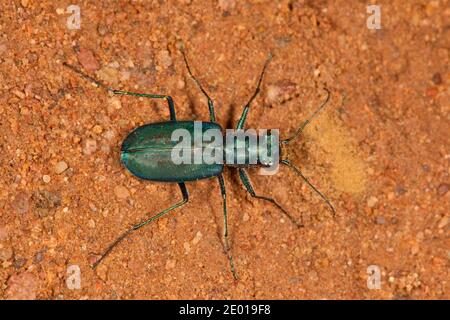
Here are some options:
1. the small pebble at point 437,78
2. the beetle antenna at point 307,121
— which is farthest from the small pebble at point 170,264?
the small pebble at point 437,78

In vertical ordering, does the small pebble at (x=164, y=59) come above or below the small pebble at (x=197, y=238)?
above

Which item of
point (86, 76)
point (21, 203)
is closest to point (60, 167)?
point (21, 203)

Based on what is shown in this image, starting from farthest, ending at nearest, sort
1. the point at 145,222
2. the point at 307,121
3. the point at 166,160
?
the point at 307,121 → the point at 145,222 → the point at 166,160

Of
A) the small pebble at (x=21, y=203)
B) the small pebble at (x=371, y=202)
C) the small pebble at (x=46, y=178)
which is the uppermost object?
the small pebble at (x=46, y=178)

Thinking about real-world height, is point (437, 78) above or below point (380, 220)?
above

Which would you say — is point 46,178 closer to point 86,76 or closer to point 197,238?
point 86,76

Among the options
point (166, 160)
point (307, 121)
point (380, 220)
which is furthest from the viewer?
point (380, 220)

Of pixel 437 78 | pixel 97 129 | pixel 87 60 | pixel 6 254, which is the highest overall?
pixel 87 60

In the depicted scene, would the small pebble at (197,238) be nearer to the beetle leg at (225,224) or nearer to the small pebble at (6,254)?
the beetle leg at (225,224)

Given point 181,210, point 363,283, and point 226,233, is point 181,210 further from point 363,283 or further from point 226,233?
point 363,283

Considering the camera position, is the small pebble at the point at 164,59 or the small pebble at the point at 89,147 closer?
the small pebble at the point at 89,147
